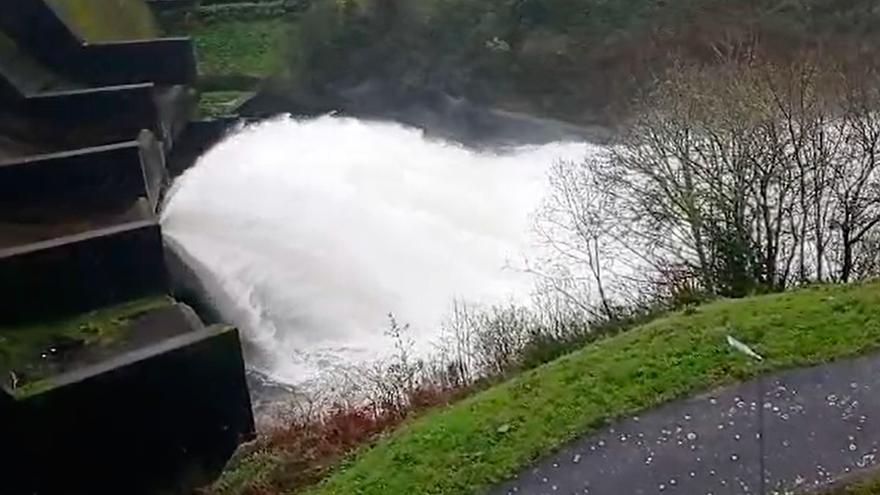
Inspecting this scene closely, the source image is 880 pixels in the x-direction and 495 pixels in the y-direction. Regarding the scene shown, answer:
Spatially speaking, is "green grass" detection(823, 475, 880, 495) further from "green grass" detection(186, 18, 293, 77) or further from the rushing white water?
"green grass" detection(186, 18, 293, 77)

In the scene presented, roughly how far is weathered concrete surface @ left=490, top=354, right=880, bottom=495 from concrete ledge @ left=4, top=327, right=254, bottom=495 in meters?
4.09

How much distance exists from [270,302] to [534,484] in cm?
893

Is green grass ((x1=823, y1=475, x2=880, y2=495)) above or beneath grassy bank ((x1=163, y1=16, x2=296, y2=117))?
beneath

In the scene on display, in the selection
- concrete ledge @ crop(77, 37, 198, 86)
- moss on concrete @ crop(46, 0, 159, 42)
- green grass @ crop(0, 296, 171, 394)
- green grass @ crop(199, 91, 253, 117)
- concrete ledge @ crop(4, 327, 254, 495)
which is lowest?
concrete ledge @ crop(4, 327, 254, 495)

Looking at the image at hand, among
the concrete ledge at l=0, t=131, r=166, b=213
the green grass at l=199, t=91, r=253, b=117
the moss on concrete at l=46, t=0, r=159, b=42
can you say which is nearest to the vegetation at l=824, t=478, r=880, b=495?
the concrete ledge at l=0, t=131, r=166, b=213

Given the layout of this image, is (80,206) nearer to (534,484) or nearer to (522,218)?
(522,218)

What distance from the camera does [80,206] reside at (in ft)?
43.8

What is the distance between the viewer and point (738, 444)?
20.4 ft

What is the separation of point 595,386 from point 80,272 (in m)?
6.19

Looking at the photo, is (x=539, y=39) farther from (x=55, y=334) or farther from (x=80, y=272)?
(x=55, y=334)

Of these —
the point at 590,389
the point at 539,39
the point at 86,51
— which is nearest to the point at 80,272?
the point at 590,389

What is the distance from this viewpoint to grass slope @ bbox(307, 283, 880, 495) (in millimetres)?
6562

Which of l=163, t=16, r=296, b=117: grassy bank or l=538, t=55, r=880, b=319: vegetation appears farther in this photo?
l=163, t=16, r=296, b=117: grassy bank

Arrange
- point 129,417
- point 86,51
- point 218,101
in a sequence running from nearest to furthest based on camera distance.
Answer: point 129,417, point 86,51, point 218,101
